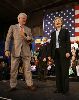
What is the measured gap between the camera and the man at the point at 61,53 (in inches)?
209

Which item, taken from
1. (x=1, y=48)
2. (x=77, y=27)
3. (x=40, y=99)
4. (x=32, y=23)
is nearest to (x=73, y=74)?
(x=77, y=27)

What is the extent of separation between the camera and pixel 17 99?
4578 mm

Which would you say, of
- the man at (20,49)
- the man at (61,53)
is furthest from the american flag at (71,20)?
the man at (61,53)

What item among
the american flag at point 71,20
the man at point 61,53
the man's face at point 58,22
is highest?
the american flag at point 71,20

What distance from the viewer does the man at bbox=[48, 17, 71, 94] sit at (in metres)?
5.31

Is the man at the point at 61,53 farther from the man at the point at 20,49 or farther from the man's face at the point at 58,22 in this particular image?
the man at the point at 20,49

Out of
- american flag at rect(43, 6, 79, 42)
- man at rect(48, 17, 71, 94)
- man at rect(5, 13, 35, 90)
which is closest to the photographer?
man at rect(48, 17, 71, 94)

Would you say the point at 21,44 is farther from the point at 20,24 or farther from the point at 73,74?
the point at 73,74

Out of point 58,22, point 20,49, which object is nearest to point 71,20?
point 20,49

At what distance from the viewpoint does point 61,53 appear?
17.6 feet

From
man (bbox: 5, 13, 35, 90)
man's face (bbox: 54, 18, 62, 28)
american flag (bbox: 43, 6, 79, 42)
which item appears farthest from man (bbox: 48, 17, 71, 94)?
american flag (bbox: 43, 6, 79, 42)

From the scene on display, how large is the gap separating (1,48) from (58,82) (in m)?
11.6

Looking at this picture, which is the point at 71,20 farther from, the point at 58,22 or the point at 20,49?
the point at 58,22

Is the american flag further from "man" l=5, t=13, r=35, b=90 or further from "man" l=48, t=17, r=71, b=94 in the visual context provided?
"man" l=48, t=17, r=71, b=94
